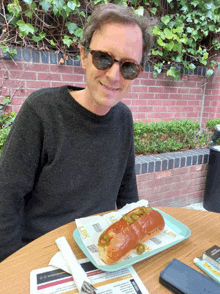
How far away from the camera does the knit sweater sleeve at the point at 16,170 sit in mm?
1143

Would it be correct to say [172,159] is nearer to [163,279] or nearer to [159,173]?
[159,173]

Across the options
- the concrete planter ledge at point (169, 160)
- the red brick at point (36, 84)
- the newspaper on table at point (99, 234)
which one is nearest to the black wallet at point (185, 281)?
the newspaper on table at point (99, 234)

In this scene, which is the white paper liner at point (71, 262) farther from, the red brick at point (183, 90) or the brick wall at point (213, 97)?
the brick wall at point (213, 97)

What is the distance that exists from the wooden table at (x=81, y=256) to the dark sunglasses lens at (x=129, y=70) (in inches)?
34.1

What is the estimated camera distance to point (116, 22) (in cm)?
112

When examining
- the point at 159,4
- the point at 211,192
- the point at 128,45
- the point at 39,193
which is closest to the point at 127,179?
the point at 39,193

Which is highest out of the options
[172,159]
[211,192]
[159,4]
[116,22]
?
[159,4]

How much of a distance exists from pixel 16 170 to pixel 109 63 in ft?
2.54

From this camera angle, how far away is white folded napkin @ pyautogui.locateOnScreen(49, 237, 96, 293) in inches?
29.1

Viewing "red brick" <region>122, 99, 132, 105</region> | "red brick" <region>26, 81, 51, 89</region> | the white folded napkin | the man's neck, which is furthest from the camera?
"red brick" <region>122, 99, 132, 105</region>

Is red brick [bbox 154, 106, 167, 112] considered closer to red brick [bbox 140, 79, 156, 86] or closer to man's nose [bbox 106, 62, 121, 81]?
red brick [bbox 140, 79, 156, 86]

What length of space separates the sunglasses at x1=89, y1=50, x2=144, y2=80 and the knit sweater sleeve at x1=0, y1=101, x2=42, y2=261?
0.47m

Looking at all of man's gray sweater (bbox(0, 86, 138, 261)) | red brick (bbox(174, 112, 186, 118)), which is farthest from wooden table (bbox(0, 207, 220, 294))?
red brick (bbox(174, 112, 186, 118))

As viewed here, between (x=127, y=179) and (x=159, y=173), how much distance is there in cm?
129
